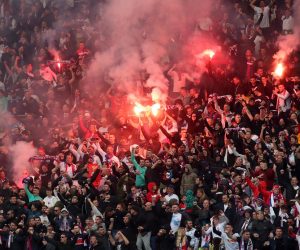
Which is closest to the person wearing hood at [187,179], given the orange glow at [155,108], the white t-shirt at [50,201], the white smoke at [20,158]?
the white t-shirt at [50,201]

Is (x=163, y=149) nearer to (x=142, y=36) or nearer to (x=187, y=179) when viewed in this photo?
(x=187, y=179)

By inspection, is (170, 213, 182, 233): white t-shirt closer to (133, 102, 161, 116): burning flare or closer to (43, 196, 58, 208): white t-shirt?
(43, 196, 58, 208): white t-shirt

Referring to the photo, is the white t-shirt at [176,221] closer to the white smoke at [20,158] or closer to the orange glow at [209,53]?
the white smoke at [20,158]

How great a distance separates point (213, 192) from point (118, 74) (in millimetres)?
6528

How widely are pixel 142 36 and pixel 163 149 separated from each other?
206 inches

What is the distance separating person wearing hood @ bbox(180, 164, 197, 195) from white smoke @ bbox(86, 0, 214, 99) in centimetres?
532

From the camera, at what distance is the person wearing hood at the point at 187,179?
19609 mm

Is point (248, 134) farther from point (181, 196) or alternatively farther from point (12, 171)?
point (12, 171)

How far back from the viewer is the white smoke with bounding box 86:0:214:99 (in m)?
25.0

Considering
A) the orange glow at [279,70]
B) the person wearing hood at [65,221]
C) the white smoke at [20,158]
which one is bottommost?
the person wearing hood at [65,221]

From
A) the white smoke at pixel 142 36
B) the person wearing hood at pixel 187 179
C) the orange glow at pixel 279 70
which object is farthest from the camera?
the white smoke at pixel 142 36

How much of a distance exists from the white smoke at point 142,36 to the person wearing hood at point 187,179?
5.32m

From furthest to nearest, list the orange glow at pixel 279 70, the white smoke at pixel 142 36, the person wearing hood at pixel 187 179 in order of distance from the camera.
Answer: the white smoke at pixel 142 36
the orange glow at pixel 279 70
the person wearing hood at pixel 187 179

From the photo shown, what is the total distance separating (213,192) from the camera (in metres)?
19.3
